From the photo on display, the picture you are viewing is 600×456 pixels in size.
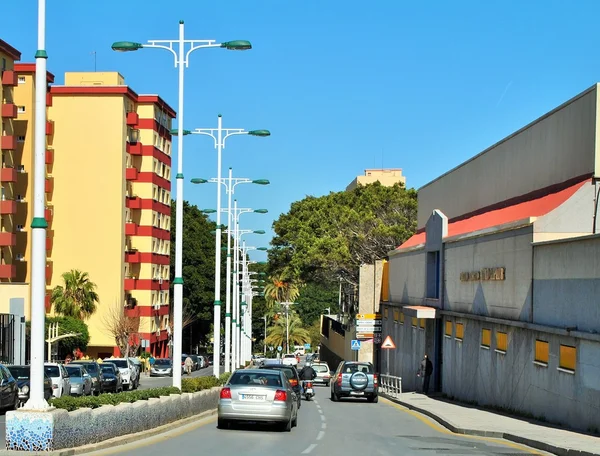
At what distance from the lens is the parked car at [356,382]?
134 feet

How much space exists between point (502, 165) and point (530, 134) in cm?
458

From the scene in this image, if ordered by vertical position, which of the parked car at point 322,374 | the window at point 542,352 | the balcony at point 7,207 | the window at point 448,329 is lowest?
the parked car at point 322,374

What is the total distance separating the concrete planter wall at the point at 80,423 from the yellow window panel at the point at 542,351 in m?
10.3

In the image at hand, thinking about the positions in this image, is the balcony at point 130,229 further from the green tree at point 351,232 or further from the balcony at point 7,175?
the balcony at point 7,175

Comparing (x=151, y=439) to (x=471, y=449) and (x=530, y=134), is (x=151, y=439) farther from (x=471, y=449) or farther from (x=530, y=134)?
(x=530, y=134)

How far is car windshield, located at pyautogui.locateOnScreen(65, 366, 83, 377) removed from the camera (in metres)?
37.5

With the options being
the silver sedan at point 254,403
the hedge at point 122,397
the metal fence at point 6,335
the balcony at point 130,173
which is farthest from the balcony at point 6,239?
the silver sedan at point 254,403

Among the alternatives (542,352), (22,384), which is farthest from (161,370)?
(542,352)

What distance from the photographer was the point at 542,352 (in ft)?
90.8

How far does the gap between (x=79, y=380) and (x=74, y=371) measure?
Result: 95cm

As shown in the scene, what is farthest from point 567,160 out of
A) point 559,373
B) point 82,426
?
point 82,426

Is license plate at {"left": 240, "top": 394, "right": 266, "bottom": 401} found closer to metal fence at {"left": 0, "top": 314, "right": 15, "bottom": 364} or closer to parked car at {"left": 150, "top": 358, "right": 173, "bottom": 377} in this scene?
metal fence at {"left": 0, "top": 314, "right": 15, "bottom": 364}

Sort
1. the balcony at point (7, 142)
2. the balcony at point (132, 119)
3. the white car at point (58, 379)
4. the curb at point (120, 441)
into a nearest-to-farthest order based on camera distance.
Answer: the curb at point (120, 441) → the white car at point (58, 379) → the balcony at point (7, 142) → the balcony at point (132, 119)

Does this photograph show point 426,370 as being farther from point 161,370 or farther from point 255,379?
point 161,370
